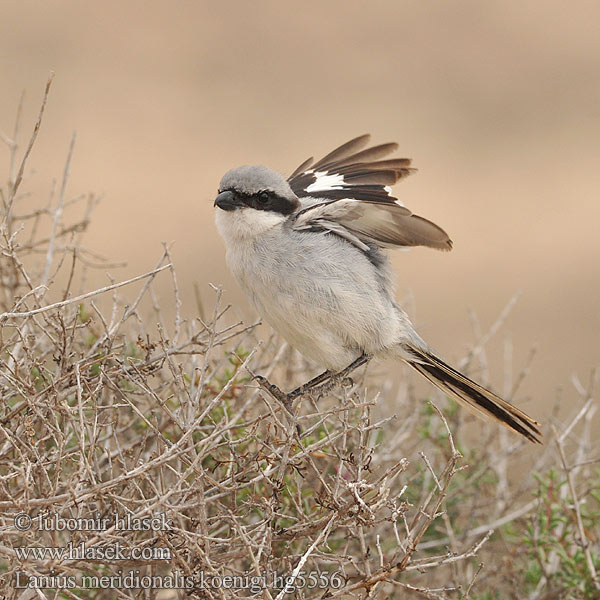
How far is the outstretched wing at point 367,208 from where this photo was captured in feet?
10.9

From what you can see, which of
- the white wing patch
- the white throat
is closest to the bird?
the white throat

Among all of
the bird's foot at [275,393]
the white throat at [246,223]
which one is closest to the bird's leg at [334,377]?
the bird's foot at [275,393]

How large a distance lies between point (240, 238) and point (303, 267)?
0.28m

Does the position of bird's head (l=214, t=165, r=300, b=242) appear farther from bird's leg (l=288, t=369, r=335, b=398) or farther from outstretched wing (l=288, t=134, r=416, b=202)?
bird's leg (l=288, t=369, r=335, b=398)

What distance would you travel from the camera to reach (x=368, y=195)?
11.5 ft

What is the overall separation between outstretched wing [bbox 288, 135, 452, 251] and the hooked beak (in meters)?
0.23

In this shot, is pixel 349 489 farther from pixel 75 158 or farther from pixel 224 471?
pixel 75 158

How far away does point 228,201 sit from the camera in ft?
11.4

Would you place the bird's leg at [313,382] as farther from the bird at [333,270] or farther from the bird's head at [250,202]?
the bird's head at [250,202]

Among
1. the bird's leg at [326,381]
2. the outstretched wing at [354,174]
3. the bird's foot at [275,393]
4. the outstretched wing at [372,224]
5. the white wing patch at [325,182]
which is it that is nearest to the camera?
the bird's foot at [275,393]

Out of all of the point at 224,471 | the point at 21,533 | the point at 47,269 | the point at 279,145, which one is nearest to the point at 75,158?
the point at 279,145

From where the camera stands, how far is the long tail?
11.3ft

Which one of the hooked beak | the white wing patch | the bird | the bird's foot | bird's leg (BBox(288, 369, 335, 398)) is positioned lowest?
bird's leg (BBox(288, 369, 335, 398))

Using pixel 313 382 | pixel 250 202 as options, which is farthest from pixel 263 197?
pixel 313 382
